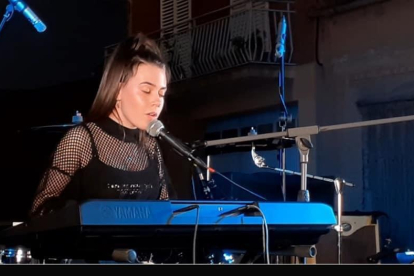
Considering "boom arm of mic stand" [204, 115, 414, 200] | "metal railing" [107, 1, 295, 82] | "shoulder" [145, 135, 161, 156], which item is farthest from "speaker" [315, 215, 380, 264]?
"metal railing" [107, 1, 295, 82]

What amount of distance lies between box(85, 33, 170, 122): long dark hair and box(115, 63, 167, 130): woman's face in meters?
0.01

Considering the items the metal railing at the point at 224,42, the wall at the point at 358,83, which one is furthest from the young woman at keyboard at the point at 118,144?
the metal railing at the point at 224,42

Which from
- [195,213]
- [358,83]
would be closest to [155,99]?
[195,213]

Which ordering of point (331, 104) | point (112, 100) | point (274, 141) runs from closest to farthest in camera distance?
point (112, 100)
point (274, 141)
point (331, 104)

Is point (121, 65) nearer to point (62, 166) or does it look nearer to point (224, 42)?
point (62, 166)

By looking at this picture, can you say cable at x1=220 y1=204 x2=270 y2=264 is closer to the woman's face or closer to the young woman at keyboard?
the young woman at keyboard

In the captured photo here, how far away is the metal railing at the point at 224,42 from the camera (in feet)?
19.4

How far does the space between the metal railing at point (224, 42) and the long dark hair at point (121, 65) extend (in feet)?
13.7

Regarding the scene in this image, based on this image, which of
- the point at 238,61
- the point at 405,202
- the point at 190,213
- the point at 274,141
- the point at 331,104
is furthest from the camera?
the point at 238,61

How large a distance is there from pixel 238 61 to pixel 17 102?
1.81 meters

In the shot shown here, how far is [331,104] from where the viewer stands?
554cm
